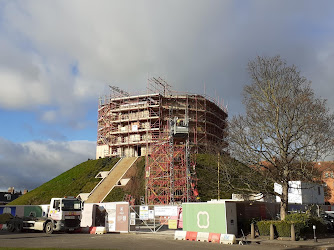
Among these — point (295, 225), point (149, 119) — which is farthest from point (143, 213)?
point (149, 119)

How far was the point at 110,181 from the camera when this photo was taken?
50531 mm

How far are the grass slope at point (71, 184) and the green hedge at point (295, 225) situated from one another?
1337 inches

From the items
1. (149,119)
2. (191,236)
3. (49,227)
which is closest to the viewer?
(191,236)

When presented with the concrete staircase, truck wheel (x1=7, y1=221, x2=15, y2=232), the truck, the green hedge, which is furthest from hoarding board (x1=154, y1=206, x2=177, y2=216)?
the concrete staircase

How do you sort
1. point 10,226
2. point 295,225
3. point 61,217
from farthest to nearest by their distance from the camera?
1. point 10,226
2. point 61,217
3. point 295,225

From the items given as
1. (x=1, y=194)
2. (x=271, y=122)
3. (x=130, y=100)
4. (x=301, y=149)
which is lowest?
(x=1, y=194)

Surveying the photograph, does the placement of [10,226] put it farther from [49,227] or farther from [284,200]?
[284,200]

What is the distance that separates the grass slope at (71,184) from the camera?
49062 mm

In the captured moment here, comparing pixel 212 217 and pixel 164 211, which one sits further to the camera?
pixel 164 211

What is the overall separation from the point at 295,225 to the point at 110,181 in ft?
118

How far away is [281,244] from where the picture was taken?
17.3 metres

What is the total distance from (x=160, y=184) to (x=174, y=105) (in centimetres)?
2483

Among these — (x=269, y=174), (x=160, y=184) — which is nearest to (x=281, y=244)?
(x=269, y=174)

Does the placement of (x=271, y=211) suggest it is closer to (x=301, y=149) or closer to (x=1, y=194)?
(x=301, y=149)
